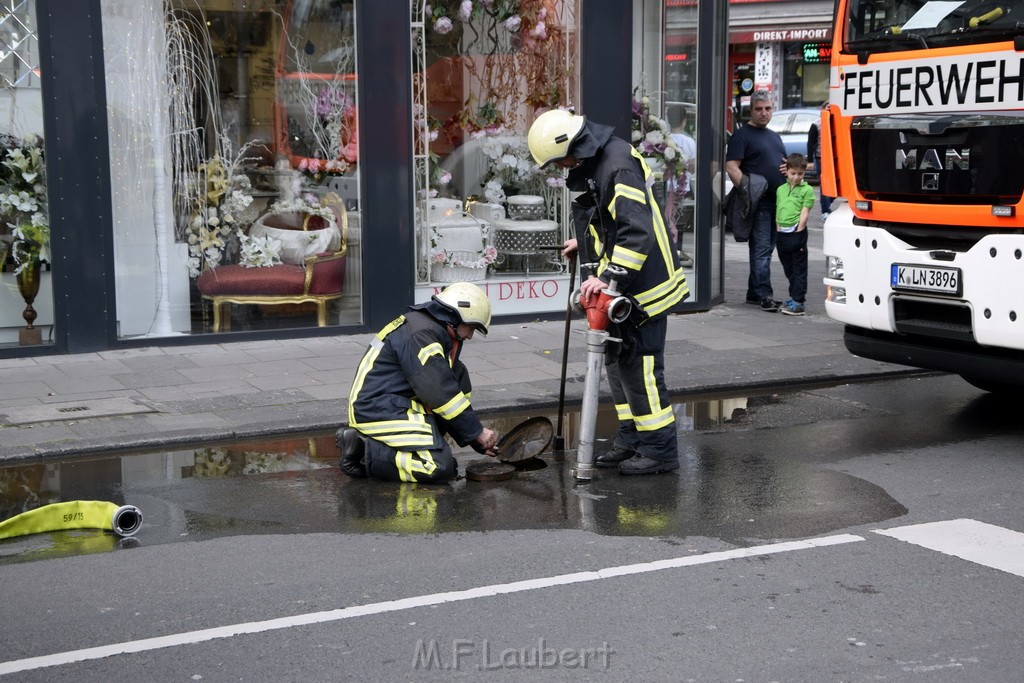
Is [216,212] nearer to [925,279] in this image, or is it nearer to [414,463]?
[414,463]

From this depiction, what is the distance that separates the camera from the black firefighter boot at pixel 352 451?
20.7 ft

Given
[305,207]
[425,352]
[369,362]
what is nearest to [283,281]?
[305,207]

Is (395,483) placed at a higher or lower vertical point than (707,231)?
lower

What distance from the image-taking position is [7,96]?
9.28 m

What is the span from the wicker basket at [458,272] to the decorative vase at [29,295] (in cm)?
317

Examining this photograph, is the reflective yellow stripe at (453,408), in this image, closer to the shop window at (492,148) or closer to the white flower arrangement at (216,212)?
the white flower arrangement at (216,212)

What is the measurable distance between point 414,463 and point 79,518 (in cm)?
157

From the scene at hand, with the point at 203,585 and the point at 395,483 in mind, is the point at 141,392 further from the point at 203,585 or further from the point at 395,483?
the point at 203,585

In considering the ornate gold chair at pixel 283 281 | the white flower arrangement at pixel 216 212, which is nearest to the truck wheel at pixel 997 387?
the ornate gold chair at pixel 283 281

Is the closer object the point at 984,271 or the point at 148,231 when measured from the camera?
the point at 984,271

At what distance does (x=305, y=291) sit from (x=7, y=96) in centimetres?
266

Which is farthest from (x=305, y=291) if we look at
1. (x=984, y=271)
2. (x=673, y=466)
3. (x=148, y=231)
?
(x=984, y=271)

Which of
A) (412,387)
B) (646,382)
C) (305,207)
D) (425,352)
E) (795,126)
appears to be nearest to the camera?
(425,352)

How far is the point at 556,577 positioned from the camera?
4.91 metres
